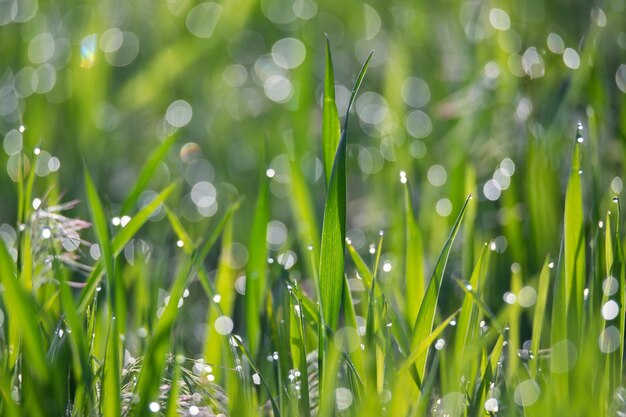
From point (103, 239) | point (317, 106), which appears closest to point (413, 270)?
point (103, 239)

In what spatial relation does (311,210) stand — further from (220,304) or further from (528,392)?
(528,392)

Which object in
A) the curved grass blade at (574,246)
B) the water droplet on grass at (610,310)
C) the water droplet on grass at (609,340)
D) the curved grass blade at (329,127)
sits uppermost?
the curved grass blade at (329,127)

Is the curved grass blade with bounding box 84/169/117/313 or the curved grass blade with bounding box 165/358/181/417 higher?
the curved grass blade with bounding box 84/169/117/313

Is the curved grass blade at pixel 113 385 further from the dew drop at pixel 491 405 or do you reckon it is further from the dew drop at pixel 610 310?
the dew drop at pixel 610 310

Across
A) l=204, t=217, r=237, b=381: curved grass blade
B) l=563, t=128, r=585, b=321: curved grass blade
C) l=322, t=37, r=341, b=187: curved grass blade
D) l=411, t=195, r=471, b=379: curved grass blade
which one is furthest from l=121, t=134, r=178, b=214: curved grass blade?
l=563, t=128, r=585, b=321: curved grass blade

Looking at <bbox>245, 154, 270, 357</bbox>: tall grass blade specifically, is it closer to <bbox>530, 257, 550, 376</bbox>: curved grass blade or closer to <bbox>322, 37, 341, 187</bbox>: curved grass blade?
<bbox>322, 37, 341, 187</bbox>: curved grass blade

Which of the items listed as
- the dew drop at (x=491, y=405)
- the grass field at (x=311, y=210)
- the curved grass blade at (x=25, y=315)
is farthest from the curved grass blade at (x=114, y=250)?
the dew drop at (x=491, y=405)
